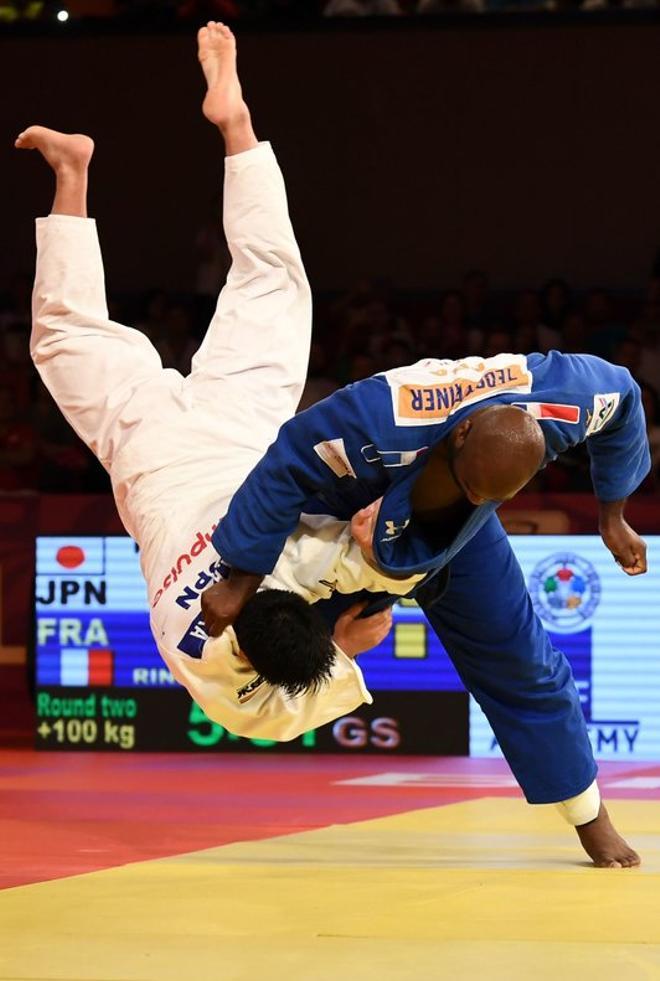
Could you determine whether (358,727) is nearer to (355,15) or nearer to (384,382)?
(384,382)

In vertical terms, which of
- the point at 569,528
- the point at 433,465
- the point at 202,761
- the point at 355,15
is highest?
the point at 355,15

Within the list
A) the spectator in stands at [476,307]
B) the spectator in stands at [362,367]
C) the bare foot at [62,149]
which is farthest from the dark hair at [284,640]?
the spectator in stands at [476,307]

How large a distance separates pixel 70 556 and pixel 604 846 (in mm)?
3497

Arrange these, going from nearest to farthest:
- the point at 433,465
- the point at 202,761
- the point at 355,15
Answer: the point at 433,465, the point at 202,761, the point at 355,15

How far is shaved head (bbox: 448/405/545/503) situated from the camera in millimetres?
2830

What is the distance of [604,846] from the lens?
367 centimetres

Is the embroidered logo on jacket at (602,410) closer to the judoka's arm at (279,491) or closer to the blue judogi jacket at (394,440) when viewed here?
the blue judogi jacket at (394,440)

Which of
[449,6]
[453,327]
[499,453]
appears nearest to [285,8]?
[449,6]

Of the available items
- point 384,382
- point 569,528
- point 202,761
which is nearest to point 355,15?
point 569,528

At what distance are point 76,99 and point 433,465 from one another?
24.6 feet

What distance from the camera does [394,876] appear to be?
11.3 ft

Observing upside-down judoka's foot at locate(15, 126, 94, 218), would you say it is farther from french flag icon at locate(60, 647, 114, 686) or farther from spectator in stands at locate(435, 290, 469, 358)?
spectator in stands at locate(435, 290, 469, 358)

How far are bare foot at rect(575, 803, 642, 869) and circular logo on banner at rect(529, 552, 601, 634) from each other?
2689mm

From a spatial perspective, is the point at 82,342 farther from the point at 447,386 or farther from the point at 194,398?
the point at 447,386
